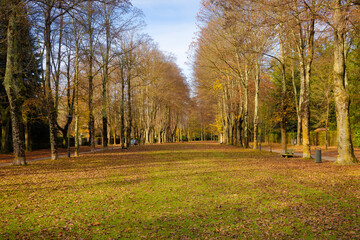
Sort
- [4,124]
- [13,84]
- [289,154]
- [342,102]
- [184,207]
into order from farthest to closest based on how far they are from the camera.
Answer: [4,124] → [289,154] → [13,84] → [342,102] → [184,207]

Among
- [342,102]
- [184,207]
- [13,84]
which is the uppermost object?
[13,84]

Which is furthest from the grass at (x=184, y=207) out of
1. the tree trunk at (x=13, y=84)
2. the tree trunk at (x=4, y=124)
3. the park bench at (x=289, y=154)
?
the tree trunk at (x=4, y=124)

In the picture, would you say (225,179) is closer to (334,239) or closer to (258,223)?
(258,223)

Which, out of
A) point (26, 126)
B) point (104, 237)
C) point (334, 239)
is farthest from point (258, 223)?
point (26, 126)

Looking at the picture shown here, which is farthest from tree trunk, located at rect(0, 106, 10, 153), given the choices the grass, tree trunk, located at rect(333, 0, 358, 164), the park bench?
tree trunk, located at rect(333, 0, 358, 164)

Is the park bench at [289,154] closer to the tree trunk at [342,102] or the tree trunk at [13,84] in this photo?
the tree trunk at [342,102]

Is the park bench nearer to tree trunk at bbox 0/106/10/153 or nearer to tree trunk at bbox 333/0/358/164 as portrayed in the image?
tree trunk at bbox 333/0/358/164

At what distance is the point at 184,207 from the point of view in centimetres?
745

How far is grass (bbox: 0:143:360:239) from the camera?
18.6 feet

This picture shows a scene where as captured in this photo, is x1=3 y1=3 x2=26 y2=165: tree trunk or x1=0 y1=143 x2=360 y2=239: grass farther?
x1=3 y1=3 x2=26 y2=165: tree trunk

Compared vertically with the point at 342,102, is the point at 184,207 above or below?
below

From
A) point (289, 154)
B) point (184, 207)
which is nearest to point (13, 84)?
point (184, 207)

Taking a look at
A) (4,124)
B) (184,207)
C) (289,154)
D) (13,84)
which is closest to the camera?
(184,207)

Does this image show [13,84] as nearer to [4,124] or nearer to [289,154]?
[4,124]
